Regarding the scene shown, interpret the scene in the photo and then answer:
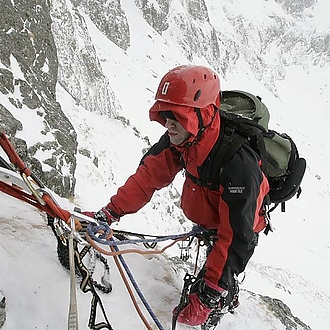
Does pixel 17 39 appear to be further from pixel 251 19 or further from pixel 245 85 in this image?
pixel 251 19

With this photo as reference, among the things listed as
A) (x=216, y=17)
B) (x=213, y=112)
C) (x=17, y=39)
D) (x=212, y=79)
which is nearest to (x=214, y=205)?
(x=213, y=112)

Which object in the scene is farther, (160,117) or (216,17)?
(216,17)

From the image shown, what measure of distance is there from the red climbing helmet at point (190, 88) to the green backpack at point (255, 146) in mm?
282

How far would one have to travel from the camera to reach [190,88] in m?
2.88

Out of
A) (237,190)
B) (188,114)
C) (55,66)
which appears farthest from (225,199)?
(55,66)

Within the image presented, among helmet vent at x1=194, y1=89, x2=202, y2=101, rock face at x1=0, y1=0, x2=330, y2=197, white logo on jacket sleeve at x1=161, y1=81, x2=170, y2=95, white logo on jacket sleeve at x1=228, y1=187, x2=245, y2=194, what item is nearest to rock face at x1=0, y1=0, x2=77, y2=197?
rock face at x1=0, y1=0, x2=330, y2=197

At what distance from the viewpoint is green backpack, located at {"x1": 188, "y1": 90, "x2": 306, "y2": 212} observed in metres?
3.06

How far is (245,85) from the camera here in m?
51.8

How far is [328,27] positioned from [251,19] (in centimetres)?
1999

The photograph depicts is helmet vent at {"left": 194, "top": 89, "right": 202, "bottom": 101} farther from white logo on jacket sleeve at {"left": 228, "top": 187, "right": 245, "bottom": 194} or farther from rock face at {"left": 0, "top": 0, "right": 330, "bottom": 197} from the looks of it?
rock face at {"left": 0, "top": 0, "right": 330, "bottom": 197}

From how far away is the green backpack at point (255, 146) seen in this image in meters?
3.06

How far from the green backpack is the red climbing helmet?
28 centimetres

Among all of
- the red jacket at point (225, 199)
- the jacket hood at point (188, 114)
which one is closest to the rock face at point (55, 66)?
the red jacket at point (225, 199)

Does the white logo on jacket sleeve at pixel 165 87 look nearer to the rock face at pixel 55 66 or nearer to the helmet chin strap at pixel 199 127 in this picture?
the helmet chin strap at pixel 199 127
